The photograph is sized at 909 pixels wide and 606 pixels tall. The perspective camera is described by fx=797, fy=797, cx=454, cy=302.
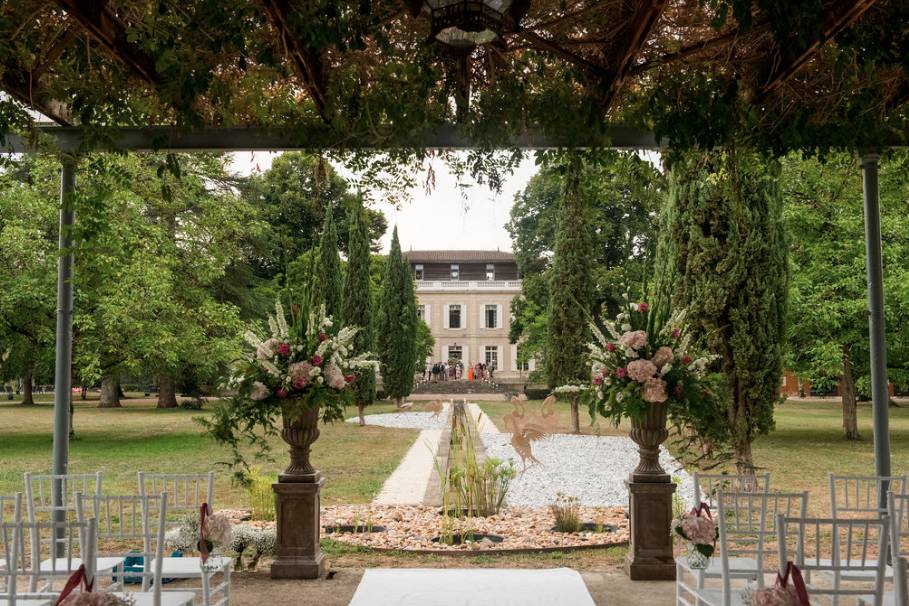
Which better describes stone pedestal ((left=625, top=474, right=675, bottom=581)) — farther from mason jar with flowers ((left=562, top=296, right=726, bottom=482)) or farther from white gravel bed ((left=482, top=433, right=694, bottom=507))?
white gravel bed ((left=482, top=433, right=694, bottom=507))

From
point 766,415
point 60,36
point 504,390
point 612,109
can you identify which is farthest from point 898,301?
point 504,390

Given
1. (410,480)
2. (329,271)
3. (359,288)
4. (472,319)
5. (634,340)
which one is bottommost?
(410,480)

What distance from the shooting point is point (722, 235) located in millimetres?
7414

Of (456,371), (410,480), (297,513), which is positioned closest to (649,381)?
(297,513)

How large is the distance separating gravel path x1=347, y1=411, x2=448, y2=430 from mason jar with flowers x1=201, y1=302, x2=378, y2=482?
11209 mm

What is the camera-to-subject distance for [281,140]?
4.25 m

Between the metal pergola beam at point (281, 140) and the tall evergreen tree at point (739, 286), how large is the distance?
124 inches

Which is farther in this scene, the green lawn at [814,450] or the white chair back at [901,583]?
the green lawn at [814,450]

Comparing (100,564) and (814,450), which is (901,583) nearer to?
(100,564)

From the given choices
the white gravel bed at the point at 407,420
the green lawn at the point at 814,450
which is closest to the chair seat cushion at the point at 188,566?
the green lawn at the point at 814,450

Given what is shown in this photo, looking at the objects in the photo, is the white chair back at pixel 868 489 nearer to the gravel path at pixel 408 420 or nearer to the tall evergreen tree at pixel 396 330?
the gravel path at pixel 408 420

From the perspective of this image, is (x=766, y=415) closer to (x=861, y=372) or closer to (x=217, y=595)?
(x=217, y=595)

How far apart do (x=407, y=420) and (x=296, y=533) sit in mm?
13271

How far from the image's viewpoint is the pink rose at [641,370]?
451 cm
